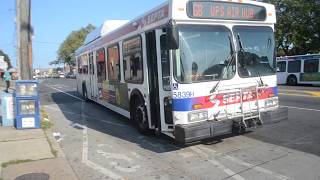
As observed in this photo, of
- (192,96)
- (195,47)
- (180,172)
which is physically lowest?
(180,172)

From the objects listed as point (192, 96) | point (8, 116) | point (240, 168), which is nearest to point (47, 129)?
point (8, 116)

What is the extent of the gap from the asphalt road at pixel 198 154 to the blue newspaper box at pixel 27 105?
0.80 metres

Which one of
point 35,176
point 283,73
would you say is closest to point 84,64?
point 35,176

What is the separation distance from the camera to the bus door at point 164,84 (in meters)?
7.58

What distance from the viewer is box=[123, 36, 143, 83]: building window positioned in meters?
9.06

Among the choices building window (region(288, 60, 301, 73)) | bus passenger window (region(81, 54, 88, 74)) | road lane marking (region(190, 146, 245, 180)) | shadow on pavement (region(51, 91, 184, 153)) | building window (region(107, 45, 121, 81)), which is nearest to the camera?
road lane marking (region(190, 146, 245, 180))

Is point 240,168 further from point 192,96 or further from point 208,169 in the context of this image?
point 192,96

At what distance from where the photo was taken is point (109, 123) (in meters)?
11.8

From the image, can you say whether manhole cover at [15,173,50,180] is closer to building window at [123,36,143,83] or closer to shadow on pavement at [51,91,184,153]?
shadow on pavement at [51,91,184,153]

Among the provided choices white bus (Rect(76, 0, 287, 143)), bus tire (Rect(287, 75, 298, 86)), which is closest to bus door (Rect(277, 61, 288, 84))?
bus tire (Rect(287, 75, 298, 86))

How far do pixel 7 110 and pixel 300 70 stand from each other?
23265mm

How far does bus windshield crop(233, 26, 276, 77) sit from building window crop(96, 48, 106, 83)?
6.07 metres

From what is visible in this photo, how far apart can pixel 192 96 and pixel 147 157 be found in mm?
1516

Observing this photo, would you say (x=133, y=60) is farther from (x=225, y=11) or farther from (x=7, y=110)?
(x=7, y=110)
